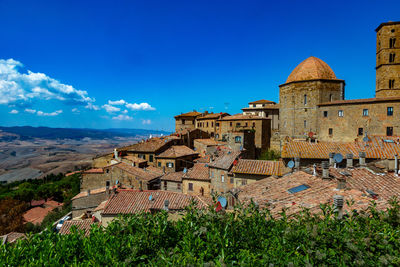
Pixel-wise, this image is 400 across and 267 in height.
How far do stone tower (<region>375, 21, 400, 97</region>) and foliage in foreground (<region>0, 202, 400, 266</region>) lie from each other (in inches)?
1836

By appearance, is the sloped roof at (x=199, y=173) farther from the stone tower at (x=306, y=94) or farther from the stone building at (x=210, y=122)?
the stone building at (x=210, y=122)

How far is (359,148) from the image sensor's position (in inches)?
724

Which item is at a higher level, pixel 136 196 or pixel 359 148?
pixel 359 148

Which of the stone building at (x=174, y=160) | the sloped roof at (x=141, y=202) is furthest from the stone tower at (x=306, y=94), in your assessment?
the sloped roof at (x=141, y=202)

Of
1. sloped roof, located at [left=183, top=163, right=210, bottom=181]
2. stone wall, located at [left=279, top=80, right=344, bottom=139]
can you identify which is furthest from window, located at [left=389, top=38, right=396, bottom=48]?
sloped roof, located at [left=183, top=163, right=210, bottom=181]

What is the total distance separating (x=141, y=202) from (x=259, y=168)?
12.1m

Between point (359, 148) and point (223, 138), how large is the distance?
31103 millimetres

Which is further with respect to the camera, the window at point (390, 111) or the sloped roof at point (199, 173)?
the window at point (390, 111)

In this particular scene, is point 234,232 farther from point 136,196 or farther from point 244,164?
point 136,196

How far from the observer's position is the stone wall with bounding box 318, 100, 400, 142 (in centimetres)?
3047

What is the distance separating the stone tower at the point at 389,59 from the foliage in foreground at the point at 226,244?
46.6 metres

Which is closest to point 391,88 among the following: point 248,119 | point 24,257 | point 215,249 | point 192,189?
point 248,119

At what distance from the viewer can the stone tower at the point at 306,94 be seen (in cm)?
3991

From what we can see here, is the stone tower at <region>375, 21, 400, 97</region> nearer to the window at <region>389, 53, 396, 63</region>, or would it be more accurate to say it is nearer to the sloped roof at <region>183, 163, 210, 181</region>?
the window at <region>389, 53, 396, 63</region>
